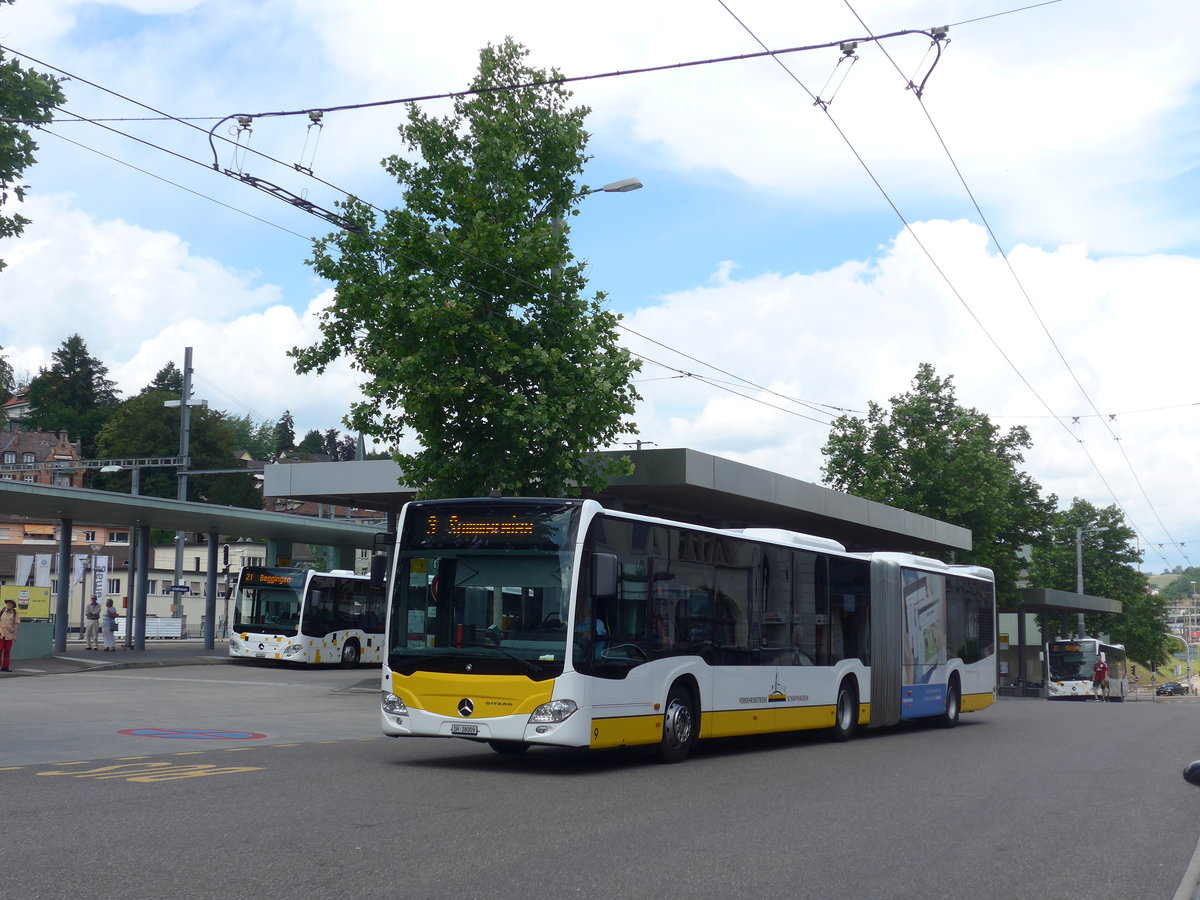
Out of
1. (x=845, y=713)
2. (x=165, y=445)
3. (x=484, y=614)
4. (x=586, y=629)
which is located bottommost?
(x=845, y=713)

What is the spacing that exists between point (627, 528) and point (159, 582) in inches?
3122

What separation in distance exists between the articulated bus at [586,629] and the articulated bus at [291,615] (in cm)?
2469

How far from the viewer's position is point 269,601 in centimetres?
3981

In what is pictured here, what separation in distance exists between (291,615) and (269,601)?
2.70 feet

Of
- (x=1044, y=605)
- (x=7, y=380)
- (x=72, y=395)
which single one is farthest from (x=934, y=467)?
(x=7, y=380)

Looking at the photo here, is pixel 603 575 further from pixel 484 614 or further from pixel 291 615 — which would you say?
pixel 291 615

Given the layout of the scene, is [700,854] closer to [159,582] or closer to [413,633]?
[413,633]

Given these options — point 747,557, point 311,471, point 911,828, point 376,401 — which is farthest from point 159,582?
point 911,828

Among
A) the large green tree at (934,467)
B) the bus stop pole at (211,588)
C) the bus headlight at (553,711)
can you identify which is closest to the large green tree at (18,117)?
the bus headlight at (553,711)

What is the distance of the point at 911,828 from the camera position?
9.64 meters

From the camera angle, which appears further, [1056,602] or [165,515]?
[1056,602]

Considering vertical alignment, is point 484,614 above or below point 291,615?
below

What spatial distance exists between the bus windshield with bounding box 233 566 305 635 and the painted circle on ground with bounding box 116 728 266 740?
858 inches

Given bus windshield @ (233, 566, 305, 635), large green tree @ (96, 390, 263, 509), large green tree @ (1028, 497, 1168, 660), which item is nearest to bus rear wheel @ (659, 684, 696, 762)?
bus windshield @ (233, 566, 305, 635)
